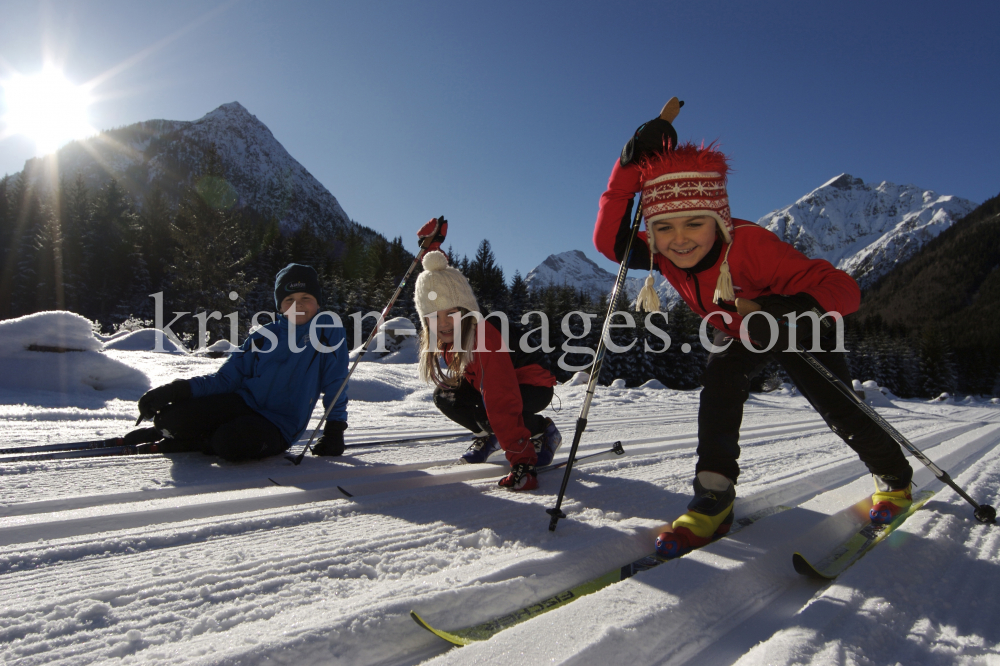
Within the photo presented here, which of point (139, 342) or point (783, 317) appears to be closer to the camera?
point (783, 317)

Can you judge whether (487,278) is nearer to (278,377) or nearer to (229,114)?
(278,377)

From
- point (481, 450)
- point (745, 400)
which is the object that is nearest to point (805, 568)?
point (745, 400)

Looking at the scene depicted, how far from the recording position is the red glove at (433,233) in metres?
3.04

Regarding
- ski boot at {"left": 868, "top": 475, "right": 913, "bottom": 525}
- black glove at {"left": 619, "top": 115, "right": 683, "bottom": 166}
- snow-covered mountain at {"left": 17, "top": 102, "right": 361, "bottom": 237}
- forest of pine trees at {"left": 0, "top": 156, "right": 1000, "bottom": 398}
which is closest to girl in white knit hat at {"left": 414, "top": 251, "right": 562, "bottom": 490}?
black glove at {"left": 619, "top": 115, "right": 683, "bottom": 166}

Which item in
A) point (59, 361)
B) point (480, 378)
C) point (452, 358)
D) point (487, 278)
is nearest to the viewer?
point (480, 378)

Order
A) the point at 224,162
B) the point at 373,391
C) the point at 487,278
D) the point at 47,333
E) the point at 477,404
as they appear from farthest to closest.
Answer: the point at 224,162 → the point at 487,278 → the point at 373,391 → the point at 47,333 → the point at 477,404

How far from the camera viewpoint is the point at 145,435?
2.64 meters

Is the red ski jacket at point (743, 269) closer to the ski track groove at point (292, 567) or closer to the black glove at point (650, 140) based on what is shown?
the black glove at point (650, 140)

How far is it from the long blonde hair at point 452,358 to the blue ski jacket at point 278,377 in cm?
60

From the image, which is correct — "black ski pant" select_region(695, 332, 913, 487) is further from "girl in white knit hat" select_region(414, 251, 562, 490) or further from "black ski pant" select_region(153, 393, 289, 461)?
"black ski pant" select_region(153, 393, 289, 461)

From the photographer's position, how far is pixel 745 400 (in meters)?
1.79

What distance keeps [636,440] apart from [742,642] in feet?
8.91

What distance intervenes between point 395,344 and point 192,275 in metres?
19.2

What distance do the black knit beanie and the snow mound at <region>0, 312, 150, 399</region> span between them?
3.17 metres
